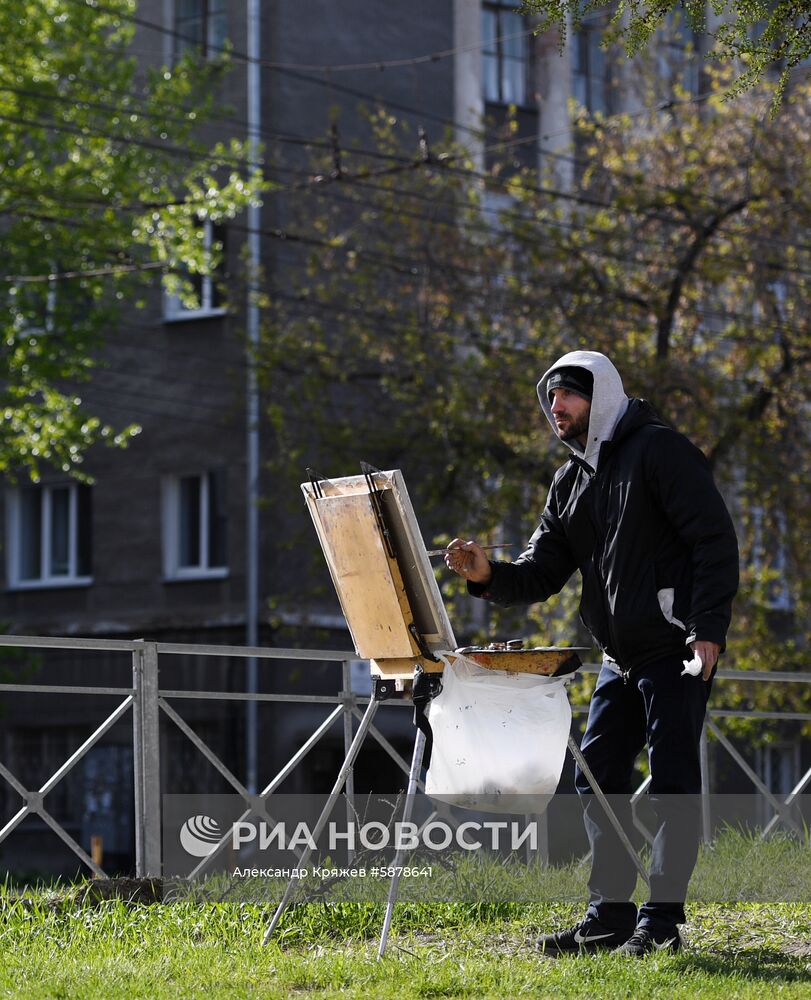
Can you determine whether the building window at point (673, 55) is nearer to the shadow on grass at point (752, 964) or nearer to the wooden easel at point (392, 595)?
the wooden easel at point (392, 595)

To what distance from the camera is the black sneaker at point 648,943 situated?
5758mm

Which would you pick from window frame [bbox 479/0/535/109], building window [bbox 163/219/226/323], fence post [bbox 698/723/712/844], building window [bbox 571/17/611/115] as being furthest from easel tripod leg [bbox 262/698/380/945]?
window frame [bbox 479/0/535/109]

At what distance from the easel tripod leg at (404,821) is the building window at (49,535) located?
22.3 m

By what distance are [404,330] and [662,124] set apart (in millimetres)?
4037

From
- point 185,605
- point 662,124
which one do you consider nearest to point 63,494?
point 185,605

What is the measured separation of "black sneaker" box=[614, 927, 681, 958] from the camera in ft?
18.9

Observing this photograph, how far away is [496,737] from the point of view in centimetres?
583

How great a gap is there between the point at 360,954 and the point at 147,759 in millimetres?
2246

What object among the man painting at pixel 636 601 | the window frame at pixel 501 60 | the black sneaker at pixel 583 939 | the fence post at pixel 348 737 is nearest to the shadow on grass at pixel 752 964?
the man painting at pixel 636 601

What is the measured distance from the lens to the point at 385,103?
26.0 meters

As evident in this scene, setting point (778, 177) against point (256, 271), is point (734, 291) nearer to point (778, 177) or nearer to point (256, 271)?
point (778, 177)

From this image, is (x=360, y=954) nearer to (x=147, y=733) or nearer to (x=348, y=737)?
(x=147, y=733)

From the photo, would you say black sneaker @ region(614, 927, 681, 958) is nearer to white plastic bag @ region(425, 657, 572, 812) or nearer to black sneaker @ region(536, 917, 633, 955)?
black sneaker @ region(536, 917, 633, 955)

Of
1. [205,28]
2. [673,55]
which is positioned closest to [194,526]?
[205,28]
